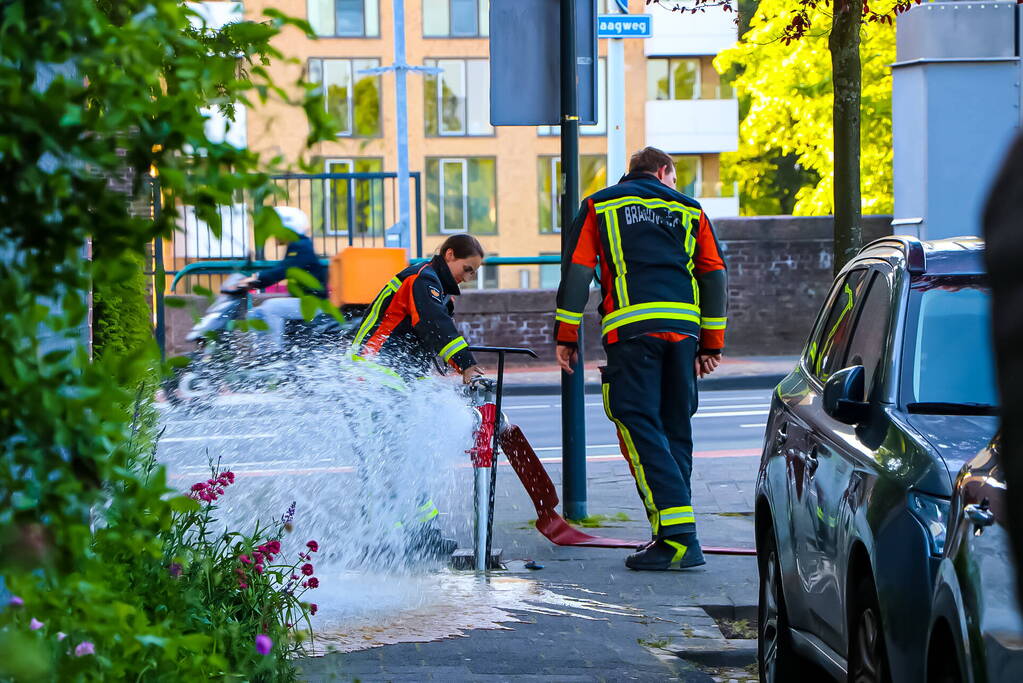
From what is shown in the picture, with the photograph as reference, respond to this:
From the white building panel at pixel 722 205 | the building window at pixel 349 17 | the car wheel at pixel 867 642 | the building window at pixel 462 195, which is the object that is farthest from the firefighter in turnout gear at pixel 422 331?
the white building panel at pixel 722 205

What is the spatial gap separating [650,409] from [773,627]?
2528 mm

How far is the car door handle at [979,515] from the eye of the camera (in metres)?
3.38

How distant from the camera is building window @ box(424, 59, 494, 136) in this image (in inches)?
1795

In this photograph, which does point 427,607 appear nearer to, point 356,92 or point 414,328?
point 414,328

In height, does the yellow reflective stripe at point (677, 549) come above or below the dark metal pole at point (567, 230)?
below

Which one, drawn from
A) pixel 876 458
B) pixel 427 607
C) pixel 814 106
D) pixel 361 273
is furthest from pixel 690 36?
pixel 876 458

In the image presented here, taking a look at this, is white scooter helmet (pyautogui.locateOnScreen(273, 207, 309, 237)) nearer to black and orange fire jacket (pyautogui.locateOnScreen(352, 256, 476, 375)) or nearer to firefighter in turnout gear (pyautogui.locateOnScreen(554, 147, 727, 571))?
black and orange fire jacket (pyautogui.locateOnScreen(352, 256, 476, 375))

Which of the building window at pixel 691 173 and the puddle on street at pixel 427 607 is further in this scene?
the building window at pixel 691 173

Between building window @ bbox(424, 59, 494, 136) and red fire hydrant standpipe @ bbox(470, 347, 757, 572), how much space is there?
37.2 meters

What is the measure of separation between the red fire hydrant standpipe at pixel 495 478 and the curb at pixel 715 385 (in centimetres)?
1205

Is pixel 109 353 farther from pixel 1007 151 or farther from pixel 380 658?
pixel 380 658

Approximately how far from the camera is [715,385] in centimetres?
2139

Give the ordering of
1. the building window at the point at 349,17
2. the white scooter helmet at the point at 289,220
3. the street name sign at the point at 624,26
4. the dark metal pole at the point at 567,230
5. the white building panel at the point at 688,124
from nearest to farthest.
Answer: the white scooter helmet at the point at 289,220, the dark metal pole at the point at 567,230, the street name sign at the point at 624,26, the building window at the point at 349,17, the white building panel at the point at 688,124

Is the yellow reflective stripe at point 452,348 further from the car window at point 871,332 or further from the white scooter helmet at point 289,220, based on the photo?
the car window at point 871,332
